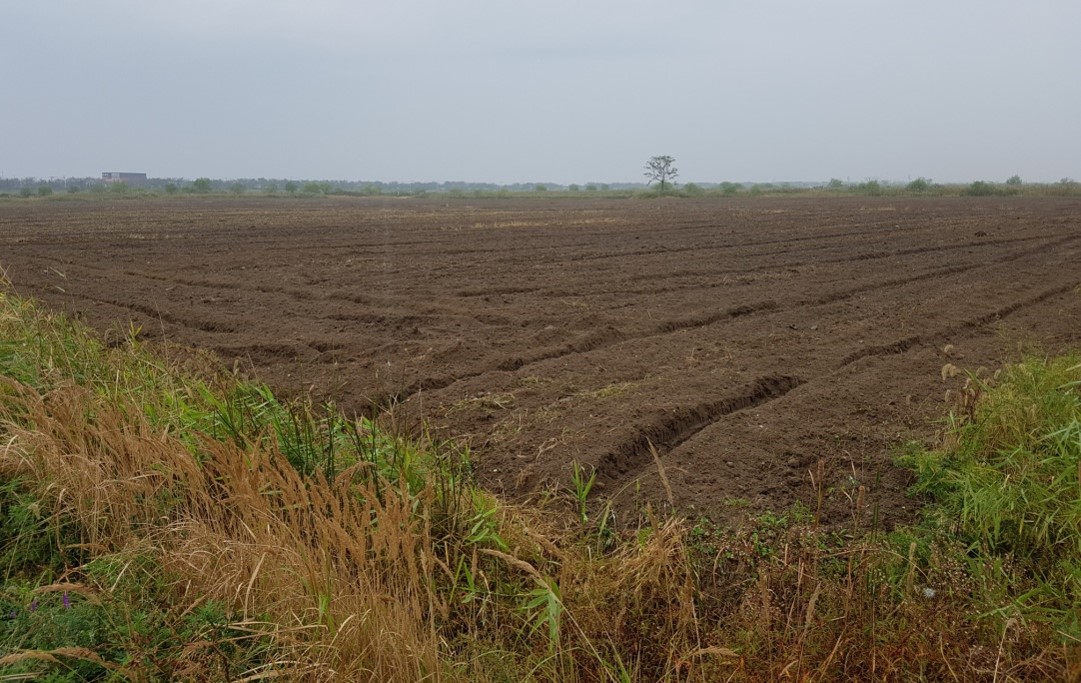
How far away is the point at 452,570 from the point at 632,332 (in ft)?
18.4

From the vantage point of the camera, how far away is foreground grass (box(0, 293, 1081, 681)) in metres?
2.81

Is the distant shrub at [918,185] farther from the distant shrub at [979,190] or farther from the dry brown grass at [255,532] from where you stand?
the dry brown grass at [255,532]

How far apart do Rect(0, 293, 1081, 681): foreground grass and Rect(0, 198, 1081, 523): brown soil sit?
0.61m

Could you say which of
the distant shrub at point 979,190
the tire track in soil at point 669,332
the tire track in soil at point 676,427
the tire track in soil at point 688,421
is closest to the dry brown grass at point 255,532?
the tire track in soil at point 669,332

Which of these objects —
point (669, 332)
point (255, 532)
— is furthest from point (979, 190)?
point (255, 532)

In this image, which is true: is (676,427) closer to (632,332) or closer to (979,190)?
(632,332)

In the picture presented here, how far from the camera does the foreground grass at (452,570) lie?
281 centimetres

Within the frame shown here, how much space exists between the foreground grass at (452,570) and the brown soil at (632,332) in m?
0.61

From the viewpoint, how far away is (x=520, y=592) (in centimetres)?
340

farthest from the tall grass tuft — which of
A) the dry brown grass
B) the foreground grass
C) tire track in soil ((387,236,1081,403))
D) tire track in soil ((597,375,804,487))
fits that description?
tire track in soil ((387,236,1081,403))

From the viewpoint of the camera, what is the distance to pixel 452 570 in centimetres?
356

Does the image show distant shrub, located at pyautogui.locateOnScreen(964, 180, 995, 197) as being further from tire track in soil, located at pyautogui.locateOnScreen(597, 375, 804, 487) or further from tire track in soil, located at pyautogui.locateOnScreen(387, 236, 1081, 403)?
tire track in soil, located at pyautogui.locateOnScreen(597, 375, 804, 487)

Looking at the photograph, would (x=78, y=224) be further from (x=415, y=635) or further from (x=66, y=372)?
(x=415, y=635)

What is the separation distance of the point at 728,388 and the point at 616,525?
2.51 metres
